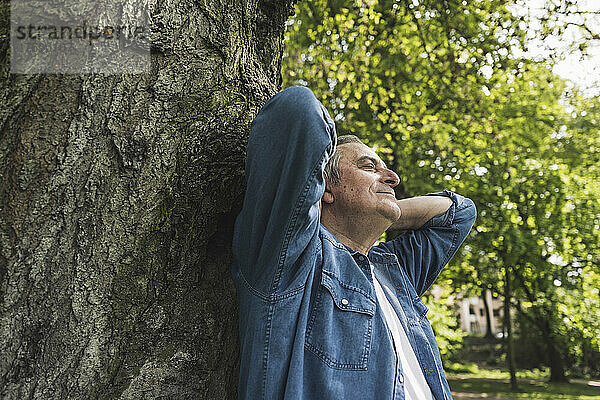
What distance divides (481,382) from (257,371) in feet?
73.9

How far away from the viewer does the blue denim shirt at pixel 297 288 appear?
1842mm

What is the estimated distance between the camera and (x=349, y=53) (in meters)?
8.62

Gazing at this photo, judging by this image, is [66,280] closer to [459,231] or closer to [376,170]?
[376,170]

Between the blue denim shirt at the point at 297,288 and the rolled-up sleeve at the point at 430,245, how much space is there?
0.88 metres

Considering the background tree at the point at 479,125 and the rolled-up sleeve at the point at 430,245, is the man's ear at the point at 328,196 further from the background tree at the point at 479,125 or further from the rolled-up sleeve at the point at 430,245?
the background tree at the point at 479,125

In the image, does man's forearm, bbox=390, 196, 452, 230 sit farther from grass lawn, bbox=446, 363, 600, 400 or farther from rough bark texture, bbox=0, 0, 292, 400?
grass lawn, bbox=446, 363, 600, 400

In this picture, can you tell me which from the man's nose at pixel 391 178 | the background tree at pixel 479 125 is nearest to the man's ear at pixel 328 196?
the man's nose at pixel 391 178

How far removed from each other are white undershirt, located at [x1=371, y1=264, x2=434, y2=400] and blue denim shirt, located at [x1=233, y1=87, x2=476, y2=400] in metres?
0.28

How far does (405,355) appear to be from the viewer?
247 cm

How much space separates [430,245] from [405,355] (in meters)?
0.84

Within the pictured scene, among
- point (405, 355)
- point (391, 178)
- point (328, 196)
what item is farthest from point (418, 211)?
point (405, 355)

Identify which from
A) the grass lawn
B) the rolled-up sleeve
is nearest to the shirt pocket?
the rolled-up sleeve

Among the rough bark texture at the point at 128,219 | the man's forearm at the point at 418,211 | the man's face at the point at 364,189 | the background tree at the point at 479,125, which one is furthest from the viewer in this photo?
the background tree at the point at 479,125

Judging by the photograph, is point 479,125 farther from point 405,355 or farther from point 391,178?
point 405,355
